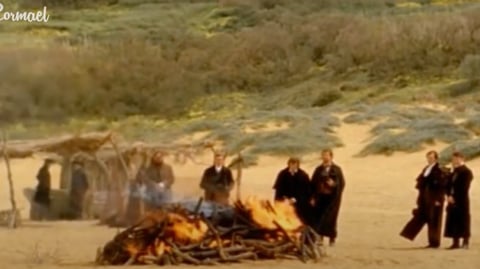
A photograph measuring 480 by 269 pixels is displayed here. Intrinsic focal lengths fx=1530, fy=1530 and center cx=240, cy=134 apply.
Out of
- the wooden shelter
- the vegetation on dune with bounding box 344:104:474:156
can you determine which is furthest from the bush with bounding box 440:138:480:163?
the wooden shelter

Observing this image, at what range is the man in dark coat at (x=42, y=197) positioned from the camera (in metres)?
29.0

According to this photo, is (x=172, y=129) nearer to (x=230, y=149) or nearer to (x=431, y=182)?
(x=230, y=149)

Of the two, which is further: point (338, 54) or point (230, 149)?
point (338, 54)

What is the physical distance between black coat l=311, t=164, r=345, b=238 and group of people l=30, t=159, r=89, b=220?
6920mm

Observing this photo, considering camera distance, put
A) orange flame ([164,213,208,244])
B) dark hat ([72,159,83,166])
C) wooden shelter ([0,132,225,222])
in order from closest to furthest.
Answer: orange flame ([164,213,208,244]), wooden shelter ([0,132,225,222]), dark hat ([72,159,83,166])

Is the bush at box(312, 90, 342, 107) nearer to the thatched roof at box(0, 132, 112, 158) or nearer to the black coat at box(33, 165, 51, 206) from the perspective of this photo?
the black coat at box(33, 165, 51, 206)

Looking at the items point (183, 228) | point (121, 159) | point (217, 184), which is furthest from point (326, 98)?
point (183, 228)

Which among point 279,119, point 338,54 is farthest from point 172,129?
point 338,54

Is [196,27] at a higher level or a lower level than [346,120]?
higher

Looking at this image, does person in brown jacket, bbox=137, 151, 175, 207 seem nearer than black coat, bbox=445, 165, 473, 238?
No

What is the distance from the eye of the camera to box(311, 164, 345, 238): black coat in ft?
73.6

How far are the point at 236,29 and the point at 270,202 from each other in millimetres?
45581

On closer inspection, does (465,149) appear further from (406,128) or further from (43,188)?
(43,188)

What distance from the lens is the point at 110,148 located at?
94.4ft
